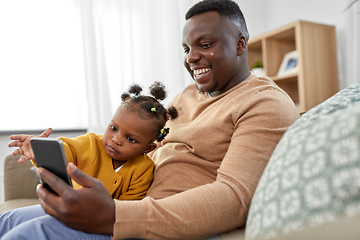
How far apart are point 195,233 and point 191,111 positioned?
58 centimetres

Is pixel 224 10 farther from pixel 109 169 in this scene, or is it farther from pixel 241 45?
pixel 109 169

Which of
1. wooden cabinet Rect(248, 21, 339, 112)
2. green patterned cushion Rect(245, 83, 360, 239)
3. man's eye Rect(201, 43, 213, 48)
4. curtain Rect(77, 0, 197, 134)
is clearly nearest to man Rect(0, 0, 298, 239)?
man's eye Rect(201, 43, 213, 48)

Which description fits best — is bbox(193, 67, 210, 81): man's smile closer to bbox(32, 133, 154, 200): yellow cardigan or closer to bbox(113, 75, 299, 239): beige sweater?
bbox(113, 75, 299, 239): beige sweater

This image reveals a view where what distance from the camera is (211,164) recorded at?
103 centimetres

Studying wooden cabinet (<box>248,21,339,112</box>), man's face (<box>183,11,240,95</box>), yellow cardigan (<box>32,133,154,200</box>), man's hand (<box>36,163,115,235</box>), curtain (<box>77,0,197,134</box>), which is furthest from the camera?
curtain (<box>77,0,197,134</box>)

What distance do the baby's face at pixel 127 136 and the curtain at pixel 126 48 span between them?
1643 millimetres

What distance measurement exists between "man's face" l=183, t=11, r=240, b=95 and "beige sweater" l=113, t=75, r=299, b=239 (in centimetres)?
8

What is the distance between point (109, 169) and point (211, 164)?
0.34 meters

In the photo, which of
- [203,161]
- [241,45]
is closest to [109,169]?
[203,161]

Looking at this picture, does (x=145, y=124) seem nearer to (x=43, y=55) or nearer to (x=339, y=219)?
(x=339, y=219)

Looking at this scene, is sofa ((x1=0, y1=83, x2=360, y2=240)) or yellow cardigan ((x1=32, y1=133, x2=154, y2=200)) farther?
yellow cardigan ((x1=32, y1=133, x2=154, y2=200))

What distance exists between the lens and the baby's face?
106cm

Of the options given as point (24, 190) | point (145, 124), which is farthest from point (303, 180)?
point (24, 190)

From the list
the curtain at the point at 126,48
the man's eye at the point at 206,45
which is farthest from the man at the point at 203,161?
the curtain at the point at 126,48
